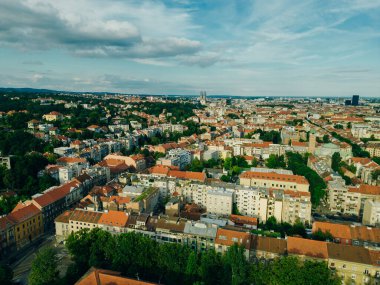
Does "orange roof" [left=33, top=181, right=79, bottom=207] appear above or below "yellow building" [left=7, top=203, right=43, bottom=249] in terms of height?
above

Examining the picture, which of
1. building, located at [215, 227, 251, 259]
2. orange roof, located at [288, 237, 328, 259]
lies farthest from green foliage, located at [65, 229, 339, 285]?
building, located at [215, 227, 251, 259]

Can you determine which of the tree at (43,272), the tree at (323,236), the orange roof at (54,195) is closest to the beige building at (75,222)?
the orange roof at (54,195)

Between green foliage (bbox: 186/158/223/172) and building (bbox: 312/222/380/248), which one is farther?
green foliage (bbox: 186/158/223/172)

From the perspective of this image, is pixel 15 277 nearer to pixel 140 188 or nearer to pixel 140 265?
pixel 140 265

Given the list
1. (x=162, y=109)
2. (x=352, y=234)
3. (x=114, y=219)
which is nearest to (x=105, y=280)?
(x=114, y=219)

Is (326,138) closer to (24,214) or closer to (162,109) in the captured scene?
(24,214)

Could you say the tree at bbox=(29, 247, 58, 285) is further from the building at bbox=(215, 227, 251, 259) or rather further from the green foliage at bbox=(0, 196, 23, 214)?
the green foliage at bbox=(0, 196, 23, 214)

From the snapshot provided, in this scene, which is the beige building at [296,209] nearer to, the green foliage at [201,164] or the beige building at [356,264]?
the beige building at [356,264]

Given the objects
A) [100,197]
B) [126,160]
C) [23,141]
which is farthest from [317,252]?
[23,141]
